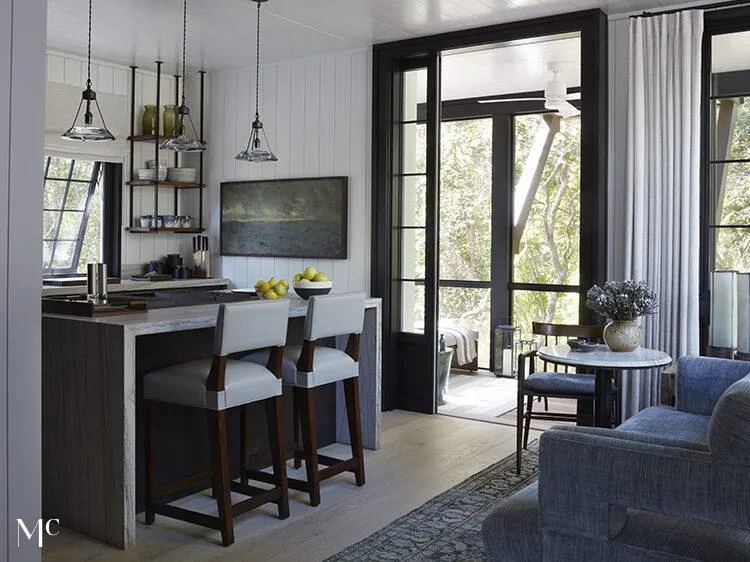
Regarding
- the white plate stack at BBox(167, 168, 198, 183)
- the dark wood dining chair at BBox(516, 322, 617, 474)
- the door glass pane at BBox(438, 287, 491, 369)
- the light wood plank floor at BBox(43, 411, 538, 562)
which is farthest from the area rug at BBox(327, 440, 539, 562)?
the white plate stack at BBox(167, 168, 198, 183)

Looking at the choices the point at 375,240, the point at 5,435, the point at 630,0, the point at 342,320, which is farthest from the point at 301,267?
the point at 5,435

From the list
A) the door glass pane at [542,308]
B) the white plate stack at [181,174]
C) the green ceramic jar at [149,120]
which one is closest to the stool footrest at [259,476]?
the white plate stack at [181,174]

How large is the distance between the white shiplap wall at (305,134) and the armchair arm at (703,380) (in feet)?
8.92

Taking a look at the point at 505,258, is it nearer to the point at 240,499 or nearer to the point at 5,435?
the point at 240,499

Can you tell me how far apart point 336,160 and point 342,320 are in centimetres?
250

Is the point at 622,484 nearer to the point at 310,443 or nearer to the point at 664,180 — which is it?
the point at 310,443

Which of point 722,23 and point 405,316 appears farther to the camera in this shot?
point 405,316

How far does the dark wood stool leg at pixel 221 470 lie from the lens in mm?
3311

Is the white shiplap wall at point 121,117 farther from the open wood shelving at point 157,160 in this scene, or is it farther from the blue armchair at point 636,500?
the blue armchair at point 636,500

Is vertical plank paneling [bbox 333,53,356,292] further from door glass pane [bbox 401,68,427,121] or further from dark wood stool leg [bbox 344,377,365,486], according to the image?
dark wood stool leg [bbox 344,377,365,486]

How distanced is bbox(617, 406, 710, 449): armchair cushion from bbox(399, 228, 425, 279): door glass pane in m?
2.34

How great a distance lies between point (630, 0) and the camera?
189 inches

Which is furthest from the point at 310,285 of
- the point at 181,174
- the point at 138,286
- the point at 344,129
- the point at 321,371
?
the point at 181,174

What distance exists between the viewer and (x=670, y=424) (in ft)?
12.2
